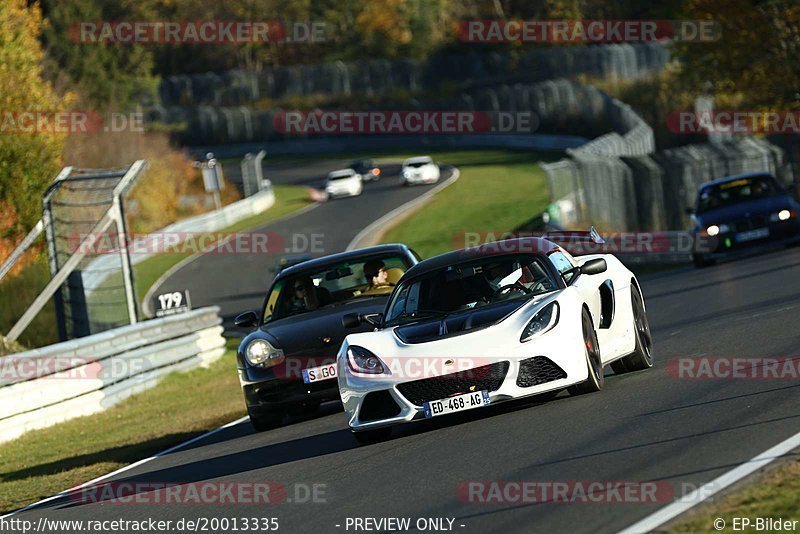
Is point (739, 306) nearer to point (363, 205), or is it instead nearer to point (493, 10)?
point (363, 205)

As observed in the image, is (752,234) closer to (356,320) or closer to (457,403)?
(356,320)

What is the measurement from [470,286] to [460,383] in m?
1.21

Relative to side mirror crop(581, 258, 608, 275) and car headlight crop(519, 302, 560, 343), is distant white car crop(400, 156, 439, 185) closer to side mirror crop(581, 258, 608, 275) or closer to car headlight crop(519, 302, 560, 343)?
side mirror crop(581, 258, 608, 275)

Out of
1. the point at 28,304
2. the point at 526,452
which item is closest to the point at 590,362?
the point at 526,452

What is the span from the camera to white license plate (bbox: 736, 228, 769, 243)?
80.7 ft

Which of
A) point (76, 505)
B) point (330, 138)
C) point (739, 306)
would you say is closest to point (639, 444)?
point (76, 505)

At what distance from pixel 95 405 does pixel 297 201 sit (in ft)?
154

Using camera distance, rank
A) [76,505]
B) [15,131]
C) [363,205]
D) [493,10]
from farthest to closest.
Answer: [493,10]
[363,205]
[15,131]
[76,505]

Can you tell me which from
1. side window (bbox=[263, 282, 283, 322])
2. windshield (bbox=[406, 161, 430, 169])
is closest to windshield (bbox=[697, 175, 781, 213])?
side window (bbox=[263, 282, 283, 322])

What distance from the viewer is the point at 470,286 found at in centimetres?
1053

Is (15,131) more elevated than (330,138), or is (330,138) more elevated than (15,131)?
(15,131)

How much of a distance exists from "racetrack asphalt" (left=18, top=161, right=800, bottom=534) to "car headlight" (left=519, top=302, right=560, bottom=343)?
589mm

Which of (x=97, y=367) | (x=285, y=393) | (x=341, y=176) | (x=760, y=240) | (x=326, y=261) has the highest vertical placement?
(x=326, y=261)

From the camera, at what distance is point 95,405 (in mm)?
17109
